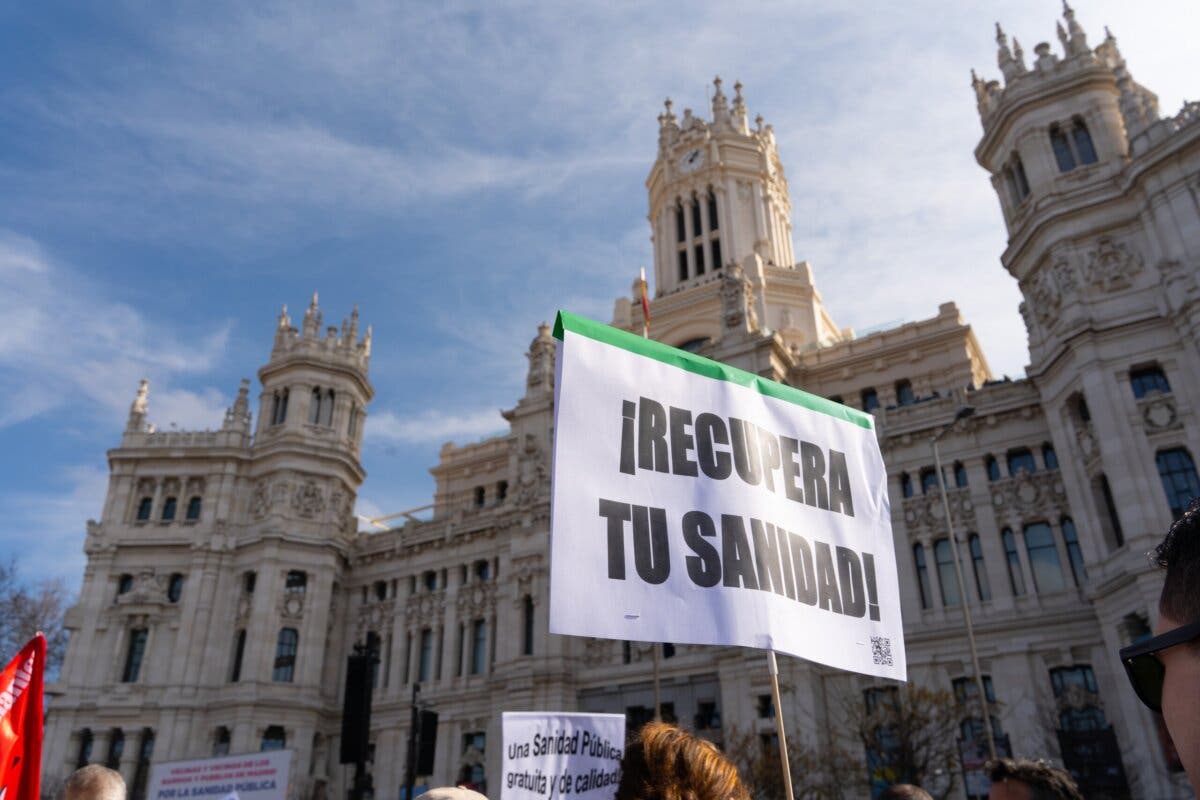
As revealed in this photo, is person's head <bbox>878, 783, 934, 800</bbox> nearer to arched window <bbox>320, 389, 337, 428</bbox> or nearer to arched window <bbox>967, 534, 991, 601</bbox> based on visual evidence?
arched window <bbox>967, 534, 991, 601</bbox>

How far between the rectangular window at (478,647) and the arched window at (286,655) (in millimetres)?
9277

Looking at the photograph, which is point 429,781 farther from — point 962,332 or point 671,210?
point 671,210

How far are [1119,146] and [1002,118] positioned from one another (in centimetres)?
457

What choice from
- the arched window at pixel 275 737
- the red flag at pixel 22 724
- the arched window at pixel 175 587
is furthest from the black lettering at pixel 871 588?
the arched window at pixel 175 587

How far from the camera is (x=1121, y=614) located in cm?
2686

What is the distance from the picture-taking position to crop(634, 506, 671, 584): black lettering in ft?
19.9

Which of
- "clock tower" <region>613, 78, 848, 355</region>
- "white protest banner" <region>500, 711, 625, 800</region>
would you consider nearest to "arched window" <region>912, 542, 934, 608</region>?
"clock tower" <region>613, 78, 848, 355</region>

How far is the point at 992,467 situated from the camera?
1341 inches

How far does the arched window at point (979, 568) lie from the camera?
32.5m

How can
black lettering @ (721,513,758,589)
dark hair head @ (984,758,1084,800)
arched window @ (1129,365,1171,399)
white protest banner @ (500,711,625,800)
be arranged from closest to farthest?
1. dark hair head @ (984,758,1084,800)
2. black lettering @ (721,513,758,589)
3. white protest banner @ (500,711,625,800)
4. arched window @ (1129,365,1171,399)

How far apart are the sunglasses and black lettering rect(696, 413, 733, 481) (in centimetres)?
457

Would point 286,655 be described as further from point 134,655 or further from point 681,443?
point 681,443

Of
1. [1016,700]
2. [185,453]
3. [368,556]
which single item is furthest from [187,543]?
[1016,700]

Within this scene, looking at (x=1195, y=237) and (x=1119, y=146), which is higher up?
(x=1119, y=146)
